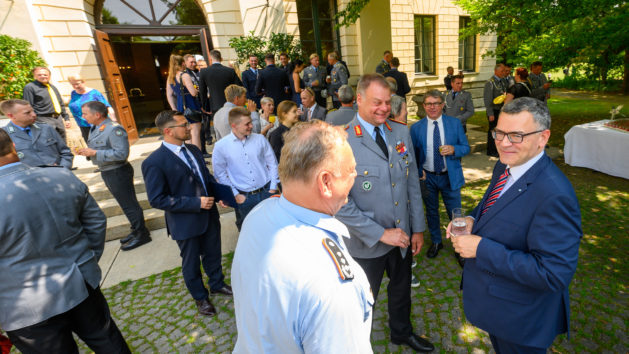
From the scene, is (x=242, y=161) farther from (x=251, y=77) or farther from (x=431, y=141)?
(x=251, y=77)

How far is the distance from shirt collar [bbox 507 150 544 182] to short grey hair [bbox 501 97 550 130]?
17 centimetres

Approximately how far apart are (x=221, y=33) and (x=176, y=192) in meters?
7.96

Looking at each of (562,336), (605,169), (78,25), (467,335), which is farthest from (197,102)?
(605,169)

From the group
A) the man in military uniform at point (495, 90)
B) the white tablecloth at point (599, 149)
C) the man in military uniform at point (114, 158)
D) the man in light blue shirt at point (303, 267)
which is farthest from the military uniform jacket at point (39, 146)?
the white tablecloth at point (599, 149)

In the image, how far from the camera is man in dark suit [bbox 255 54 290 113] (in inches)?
287

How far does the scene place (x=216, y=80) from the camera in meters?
6.48

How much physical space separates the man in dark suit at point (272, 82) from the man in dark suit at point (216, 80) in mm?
739

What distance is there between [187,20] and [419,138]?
9.26 meters

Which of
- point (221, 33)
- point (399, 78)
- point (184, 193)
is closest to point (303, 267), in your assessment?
point (184, 193)

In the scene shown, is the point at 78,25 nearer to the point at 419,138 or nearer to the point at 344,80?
the point at 344,80

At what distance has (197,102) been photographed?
7.09 metres

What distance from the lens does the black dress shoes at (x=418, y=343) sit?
8.75ft

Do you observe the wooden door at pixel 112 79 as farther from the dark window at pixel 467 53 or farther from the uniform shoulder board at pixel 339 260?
the dark window at pixel 467 53

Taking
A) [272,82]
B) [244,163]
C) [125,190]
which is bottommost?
[125,190]
